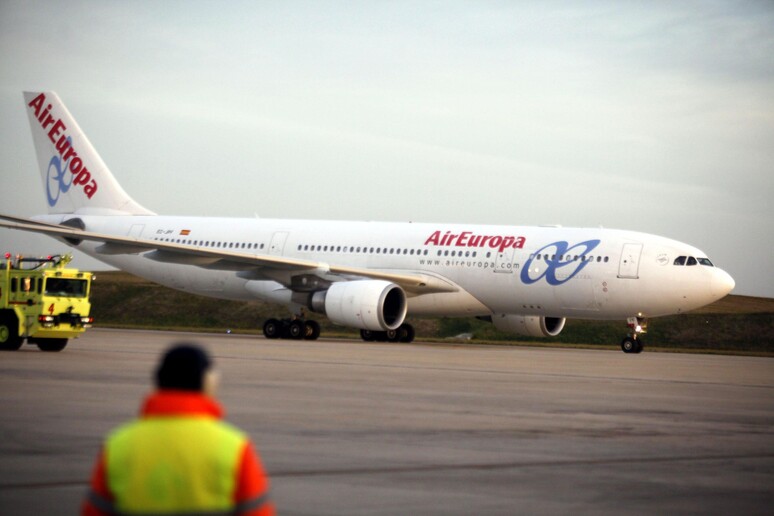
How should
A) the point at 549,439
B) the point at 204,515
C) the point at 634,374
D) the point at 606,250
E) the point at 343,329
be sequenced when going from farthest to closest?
the point at 343,329 < the point at 606,250 < the point at 634,374 < the point at 549,439 < the point at 204,515

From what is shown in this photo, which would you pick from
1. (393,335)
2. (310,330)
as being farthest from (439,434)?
(393,335)

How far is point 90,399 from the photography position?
15.1 metres

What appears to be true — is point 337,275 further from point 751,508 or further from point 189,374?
point 189,374

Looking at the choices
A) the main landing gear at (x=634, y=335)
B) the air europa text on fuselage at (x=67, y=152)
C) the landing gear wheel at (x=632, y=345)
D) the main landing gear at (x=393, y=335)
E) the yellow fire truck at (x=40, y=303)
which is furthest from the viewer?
the air europa text on fuselage at (x=67, y=152)

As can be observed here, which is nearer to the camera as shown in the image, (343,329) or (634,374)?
(634,374)

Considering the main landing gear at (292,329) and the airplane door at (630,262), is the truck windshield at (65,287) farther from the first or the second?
the airplane door at (630,262)

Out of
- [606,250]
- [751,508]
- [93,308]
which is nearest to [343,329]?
[93,308]

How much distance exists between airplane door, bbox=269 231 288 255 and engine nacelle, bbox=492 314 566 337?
23.3 feet

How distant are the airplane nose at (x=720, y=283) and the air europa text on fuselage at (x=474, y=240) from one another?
16.8 ft

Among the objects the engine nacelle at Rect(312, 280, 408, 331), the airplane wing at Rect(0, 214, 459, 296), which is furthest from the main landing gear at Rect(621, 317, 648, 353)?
the engine nacelle at Rect(312, 280, 408, 331)

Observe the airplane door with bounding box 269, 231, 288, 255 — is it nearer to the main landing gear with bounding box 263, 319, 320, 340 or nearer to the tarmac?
the main landing gear with bounding box 263, 319, 320, 340

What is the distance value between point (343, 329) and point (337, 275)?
54.6ft

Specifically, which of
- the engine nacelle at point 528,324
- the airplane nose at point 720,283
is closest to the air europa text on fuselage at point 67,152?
the engine nacelle at point 528,324

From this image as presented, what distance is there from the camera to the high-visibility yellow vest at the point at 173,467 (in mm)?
3957
